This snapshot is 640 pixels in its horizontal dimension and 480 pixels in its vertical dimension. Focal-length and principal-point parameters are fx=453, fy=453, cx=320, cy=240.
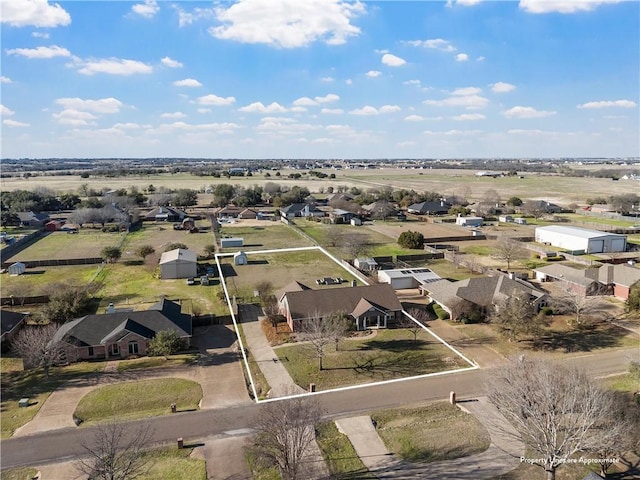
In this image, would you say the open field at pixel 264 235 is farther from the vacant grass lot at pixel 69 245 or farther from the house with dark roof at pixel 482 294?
the house with dark roof at pixel 482 294

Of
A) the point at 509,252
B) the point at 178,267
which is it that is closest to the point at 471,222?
the point at 509,252

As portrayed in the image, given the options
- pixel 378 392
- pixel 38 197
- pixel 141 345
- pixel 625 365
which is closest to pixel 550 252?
pixel 625 365

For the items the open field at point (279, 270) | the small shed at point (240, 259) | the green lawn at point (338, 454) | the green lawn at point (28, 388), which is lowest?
the green lawn at point (28, 388)

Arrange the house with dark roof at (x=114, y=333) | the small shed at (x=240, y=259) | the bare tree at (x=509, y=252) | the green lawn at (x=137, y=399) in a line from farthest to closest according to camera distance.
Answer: the small shed at (x=240, y=259), the bare tree at (x=509, y=252), the house with dark roof at (x=114, y=333), the green lawn at (x=137, y=399)

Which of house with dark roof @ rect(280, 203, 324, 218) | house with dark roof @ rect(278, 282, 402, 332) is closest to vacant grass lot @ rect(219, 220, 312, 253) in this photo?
house with dark roof @ rect(280, 203, 324, 218)

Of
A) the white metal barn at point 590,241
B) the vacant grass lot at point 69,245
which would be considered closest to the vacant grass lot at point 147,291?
the vacant grass lot at point 69,245

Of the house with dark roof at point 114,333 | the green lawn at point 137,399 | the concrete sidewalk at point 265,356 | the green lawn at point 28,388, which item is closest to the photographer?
the green lawn at point 28,388

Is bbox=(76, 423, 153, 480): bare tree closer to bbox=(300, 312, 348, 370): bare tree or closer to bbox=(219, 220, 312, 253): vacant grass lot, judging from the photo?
bbox=(300, 312, 348, 370): bare tree
